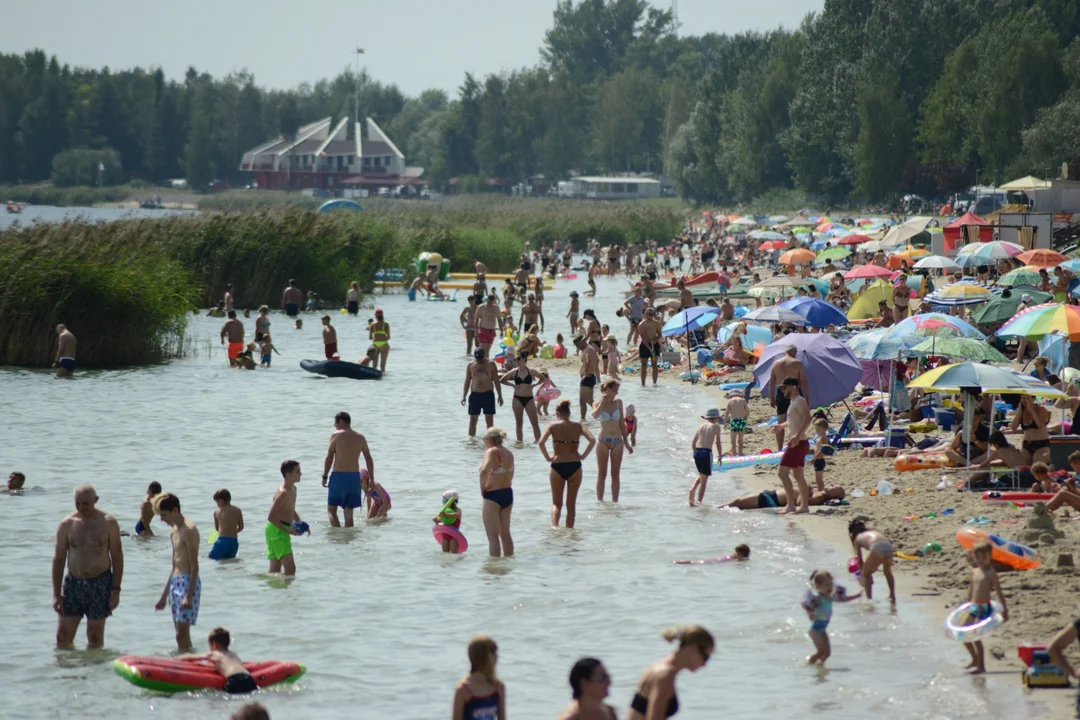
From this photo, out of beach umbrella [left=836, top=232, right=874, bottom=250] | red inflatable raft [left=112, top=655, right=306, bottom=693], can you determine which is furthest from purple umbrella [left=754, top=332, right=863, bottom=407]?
beach umbrella [left=836, top=232, right=874, bottom=250]

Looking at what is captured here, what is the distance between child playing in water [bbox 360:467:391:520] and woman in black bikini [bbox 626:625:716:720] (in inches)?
337

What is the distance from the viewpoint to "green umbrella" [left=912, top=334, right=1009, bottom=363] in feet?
53.1

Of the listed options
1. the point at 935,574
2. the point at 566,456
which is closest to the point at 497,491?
the point at 566,456

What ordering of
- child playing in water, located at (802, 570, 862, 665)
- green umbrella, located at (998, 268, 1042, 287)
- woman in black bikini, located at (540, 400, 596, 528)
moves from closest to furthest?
child playing in water, located at (802, 570, 862, 665) → woman in black bikini, located at (540, 400, 596, 528) → green umbrella, located at (998, 268, 1042, 287)

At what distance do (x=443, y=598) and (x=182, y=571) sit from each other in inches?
107

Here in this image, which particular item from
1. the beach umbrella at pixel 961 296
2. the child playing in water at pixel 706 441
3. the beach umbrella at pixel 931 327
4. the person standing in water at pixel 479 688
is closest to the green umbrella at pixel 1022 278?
the beach umbrella at pixel 961 296

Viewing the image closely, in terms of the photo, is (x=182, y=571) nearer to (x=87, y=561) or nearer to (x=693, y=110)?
(x=87, y=561)

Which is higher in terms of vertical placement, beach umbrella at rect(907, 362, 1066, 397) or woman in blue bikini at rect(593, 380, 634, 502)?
beach umbrella at rect(907, 362, 1066, 397)

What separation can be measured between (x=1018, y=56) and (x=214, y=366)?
1830 inches

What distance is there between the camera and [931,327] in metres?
17.0

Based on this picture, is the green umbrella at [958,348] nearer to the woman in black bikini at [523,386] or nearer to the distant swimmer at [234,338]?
the woman in black bikini at [523,386]

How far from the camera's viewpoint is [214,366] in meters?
29.1

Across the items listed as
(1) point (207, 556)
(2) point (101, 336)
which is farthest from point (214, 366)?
(1) point (207, 556)

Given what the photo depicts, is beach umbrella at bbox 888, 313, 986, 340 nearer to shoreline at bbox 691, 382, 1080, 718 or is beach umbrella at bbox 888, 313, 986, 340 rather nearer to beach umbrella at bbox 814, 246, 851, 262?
shoreline at bbox 691, 382, 1080, 718
